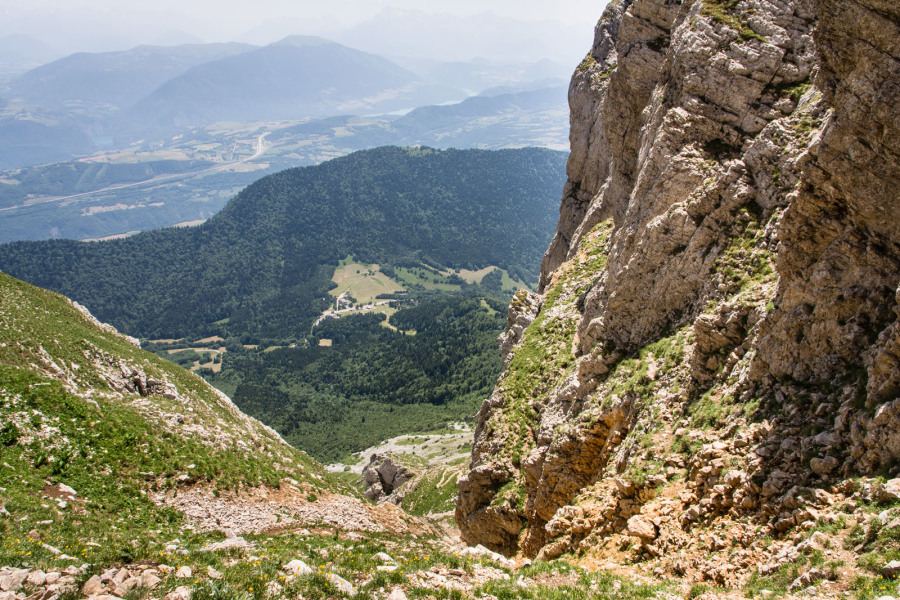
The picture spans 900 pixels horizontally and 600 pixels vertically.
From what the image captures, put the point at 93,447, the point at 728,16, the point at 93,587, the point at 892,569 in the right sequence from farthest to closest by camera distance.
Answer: the point at 93,447, the point at 728,16, the point at 93,587, the point at 892,569

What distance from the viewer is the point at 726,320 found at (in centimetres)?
1875

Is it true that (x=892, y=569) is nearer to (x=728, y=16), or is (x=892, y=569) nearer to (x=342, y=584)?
(x=342, y=584)

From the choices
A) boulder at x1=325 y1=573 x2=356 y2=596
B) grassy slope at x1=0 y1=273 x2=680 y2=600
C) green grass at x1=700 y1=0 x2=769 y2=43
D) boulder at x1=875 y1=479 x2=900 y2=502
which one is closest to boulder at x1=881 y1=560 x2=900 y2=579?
boulder at x1=875 y1=479 x2=900 y2=502

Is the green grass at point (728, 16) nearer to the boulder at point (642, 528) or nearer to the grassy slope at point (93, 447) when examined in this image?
the boulder at point (642, 528)

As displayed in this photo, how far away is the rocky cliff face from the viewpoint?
12.9m

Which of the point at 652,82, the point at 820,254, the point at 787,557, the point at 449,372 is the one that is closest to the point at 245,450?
the point at 787,557

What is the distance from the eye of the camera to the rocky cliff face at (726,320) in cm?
A: 1289

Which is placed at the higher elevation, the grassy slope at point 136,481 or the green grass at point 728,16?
the green grass at point 728,16

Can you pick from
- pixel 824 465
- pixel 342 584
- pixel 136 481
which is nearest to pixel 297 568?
pixel 342 584

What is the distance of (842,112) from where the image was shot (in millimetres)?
13586

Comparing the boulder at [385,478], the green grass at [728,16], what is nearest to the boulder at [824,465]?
the green grass at [728,16]

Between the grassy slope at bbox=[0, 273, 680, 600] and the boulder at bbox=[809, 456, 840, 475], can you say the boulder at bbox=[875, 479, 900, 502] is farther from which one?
the grassy slope at bbox=[0, 273, 680, 600]

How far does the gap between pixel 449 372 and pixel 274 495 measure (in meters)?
151

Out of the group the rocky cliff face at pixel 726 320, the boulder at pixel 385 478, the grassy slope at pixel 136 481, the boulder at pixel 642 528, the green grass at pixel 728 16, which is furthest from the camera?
the boulder at pixel 385 478
